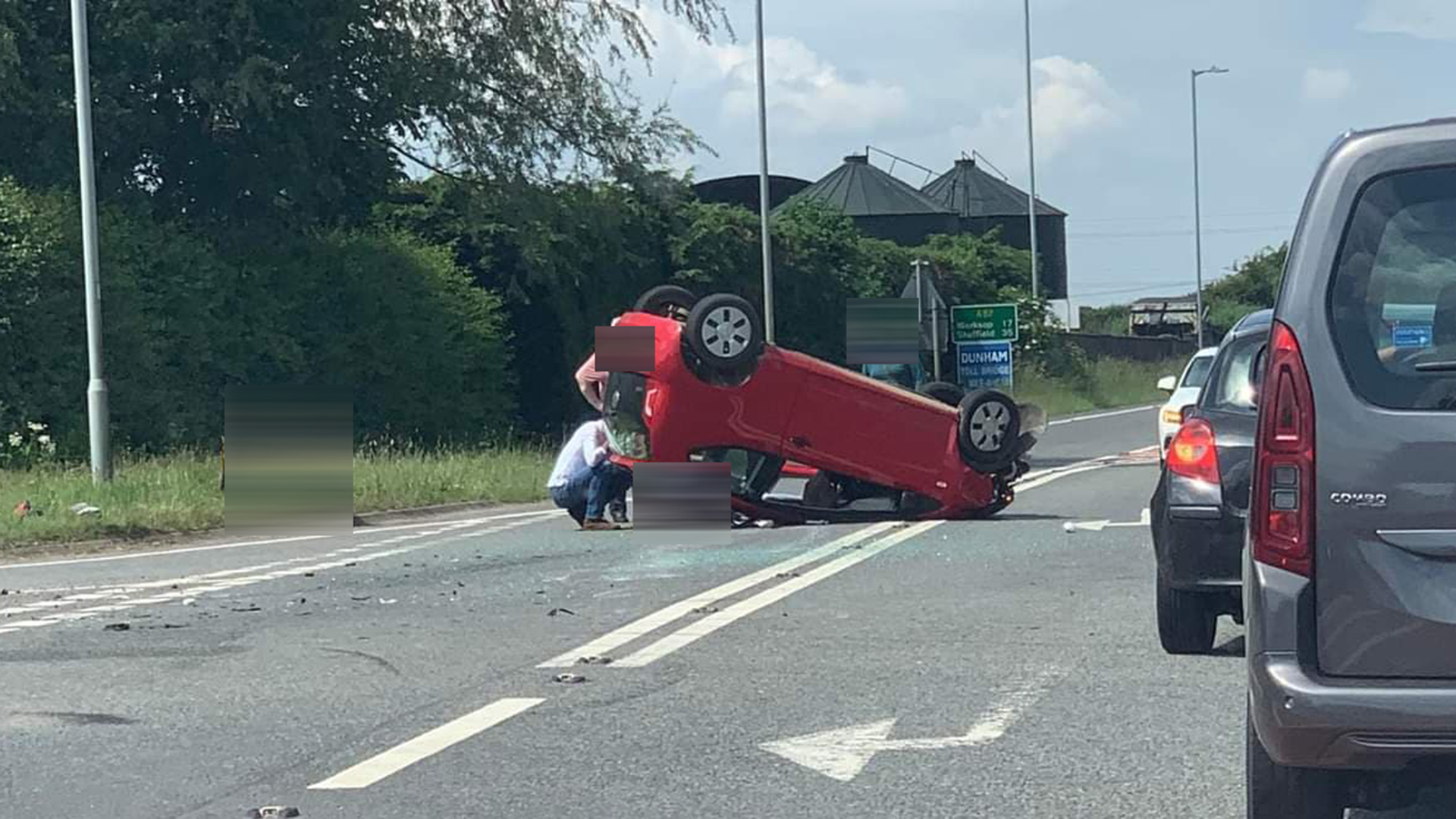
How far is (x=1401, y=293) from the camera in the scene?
15.4 ft

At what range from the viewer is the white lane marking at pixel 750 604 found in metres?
9.81

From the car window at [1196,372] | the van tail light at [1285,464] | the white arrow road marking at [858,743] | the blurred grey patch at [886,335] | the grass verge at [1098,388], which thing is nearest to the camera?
the van tail light at [1285,464]

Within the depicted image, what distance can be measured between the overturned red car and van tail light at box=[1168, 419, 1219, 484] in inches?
301

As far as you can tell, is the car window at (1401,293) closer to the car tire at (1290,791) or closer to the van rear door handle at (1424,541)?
the van rear door handle at (1424,541)

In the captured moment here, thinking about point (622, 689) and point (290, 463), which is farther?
point (290, 463)

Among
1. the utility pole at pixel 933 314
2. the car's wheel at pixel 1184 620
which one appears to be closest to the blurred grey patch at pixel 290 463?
the car's wheel at pixel 1184 620

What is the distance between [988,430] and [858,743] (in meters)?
10.3

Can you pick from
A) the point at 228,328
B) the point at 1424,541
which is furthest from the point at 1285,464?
the point at 228,328

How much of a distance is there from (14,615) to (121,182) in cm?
1903

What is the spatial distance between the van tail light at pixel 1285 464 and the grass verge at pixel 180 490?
46.0 feet

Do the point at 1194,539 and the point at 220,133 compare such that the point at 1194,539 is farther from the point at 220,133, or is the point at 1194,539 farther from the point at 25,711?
the point at 220,133

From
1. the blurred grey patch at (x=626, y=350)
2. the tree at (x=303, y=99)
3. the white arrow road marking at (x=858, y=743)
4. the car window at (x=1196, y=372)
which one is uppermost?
the tree at (x=303, y=99)

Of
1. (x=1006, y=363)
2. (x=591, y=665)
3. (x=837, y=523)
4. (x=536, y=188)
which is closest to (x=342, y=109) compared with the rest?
(x=536, y=188)

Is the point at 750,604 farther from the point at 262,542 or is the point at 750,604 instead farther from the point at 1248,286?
the point at 1248,286
